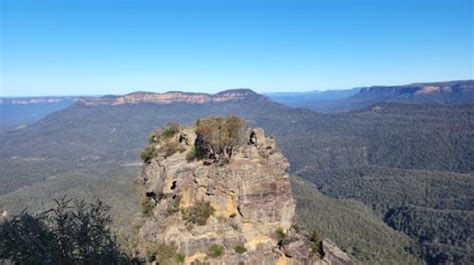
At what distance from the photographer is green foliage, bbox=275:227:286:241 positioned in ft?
82.5

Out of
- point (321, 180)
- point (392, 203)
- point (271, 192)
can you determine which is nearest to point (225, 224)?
point (271, 192)

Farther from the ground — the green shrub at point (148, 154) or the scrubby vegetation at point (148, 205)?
the green shrub at point (148, 154)

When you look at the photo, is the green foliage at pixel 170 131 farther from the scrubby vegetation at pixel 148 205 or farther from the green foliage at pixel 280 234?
the green foliage at pixel 280 234

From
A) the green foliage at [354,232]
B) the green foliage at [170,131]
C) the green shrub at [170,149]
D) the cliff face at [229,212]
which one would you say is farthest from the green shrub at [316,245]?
the green foliage at [354,232]

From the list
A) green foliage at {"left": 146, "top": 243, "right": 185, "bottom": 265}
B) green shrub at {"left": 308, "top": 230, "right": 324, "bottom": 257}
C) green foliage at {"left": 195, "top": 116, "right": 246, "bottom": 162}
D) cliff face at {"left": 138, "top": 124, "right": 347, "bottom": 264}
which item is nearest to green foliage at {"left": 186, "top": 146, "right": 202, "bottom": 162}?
green foliage at {"left": 195, "top": 116, "right": 246, "bottom": 162}

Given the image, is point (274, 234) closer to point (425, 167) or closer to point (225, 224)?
point (225, 224)

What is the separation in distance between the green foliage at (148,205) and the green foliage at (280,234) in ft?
24.5

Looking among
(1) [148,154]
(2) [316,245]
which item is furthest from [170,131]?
(2) [316,245]

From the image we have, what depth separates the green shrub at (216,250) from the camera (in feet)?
76.6

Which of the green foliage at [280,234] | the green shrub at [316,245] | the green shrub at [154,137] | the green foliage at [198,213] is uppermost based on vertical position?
the green shrub at [154,137]

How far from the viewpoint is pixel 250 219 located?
82.2 feet

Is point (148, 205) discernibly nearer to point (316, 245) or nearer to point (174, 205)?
point (174, 205)

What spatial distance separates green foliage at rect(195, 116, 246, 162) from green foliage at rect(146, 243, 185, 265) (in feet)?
20.1

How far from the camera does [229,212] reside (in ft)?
82.5
